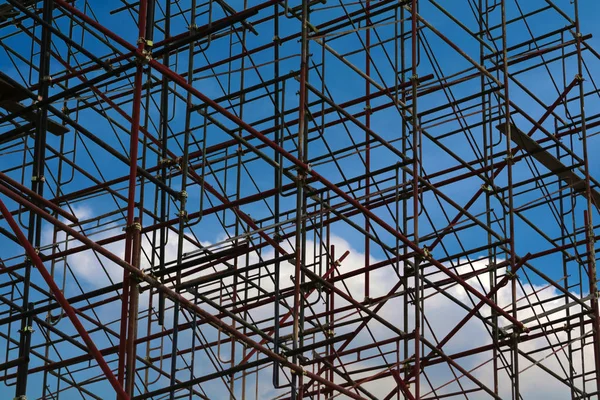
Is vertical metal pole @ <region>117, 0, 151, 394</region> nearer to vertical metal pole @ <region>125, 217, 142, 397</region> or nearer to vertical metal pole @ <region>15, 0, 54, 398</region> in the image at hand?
vertical metal pole @ <region>125, 217, 142, 397</region>

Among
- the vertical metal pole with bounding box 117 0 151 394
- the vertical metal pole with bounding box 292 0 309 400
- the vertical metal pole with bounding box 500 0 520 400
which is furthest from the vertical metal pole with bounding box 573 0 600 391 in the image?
the vertical metal pole with bounding box 117 0 151 394

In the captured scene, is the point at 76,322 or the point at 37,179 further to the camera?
the point at 37,179

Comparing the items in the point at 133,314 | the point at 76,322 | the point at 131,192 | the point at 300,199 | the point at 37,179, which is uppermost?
the point at 37,179

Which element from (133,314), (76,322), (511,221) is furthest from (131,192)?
(511,221)

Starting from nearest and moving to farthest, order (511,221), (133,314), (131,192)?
(133,314), (131,192), (511,221)

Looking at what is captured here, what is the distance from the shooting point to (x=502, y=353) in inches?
744

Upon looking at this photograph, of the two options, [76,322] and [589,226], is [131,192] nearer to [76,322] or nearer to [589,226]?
[76,322]

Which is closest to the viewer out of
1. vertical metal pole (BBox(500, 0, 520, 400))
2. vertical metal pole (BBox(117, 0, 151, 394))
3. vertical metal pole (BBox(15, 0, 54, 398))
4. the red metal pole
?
the red metal pole

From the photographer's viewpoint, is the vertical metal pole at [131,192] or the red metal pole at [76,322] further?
the vertical metal pole at [131,192]

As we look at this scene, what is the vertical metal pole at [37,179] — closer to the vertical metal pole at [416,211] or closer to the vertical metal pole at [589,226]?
the vertical metal pole at [416,211]

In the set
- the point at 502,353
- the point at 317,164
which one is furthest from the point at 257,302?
the point at 502,353

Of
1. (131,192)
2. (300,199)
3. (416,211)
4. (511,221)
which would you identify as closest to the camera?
(131,192)

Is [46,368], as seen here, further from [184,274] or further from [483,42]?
[483,42]

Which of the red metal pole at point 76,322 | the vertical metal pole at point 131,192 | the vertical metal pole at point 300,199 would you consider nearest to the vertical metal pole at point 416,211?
the vertical metal pole at point 300,199
